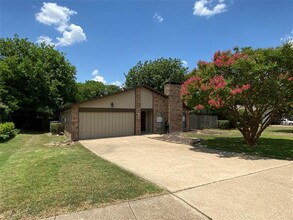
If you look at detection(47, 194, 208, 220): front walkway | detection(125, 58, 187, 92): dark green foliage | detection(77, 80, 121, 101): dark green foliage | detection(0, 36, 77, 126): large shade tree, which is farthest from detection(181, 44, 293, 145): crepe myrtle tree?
detection(77, 80, 121, 101): dark green foliage

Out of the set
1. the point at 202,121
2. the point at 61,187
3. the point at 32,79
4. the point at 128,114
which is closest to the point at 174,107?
the point at 128,114

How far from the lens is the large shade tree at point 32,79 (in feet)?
71.1

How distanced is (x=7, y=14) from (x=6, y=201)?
11388 mm

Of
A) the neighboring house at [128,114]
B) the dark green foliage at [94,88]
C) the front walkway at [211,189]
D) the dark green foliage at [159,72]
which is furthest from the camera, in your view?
the dark green foliage at [94,88]

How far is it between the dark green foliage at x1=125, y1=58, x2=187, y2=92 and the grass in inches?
1268

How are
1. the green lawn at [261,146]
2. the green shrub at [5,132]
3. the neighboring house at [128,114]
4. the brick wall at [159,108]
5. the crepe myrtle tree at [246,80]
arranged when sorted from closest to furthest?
the crepe myrtle tree at [246,80] < the green lawn at [261,146] < the green shrub at [5,132] < the neighboring house at [128,114] < the brick wall at [159,108]

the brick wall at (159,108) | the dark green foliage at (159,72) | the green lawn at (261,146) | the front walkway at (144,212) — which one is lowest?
the front walkway at (144,212)

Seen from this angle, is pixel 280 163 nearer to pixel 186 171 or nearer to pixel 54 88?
pixel 186 171

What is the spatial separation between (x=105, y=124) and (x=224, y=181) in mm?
12147

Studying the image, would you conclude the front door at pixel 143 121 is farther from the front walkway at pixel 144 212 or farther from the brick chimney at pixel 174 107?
the front walkway at pixel 144 212

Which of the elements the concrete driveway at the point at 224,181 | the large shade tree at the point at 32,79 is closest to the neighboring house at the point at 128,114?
the large shade tree at the point at 32,79

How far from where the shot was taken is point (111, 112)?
1691 centimetres

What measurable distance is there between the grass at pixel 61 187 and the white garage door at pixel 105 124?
26.2ft

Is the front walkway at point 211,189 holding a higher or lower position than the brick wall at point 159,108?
lower
